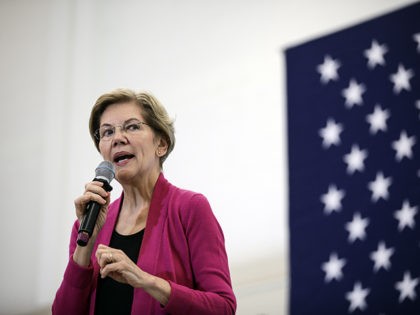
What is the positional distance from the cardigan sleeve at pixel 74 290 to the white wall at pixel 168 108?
0.47m

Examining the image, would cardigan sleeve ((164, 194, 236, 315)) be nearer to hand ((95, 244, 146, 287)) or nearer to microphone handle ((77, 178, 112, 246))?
hand ((95, 244, 146, 287))

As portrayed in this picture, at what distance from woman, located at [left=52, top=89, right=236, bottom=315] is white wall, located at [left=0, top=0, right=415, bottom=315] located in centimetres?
35

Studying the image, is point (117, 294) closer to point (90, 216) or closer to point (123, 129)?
point (90, 216)

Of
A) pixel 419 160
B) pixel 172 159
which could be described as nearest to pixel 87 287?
pixel 172 159

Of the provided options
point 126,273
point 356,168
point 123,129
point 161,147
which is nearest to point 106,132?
point 123,129

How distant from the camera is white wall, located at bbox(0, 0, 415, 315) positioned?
174 cm

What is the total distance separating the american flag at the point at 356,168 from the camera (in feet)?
8.30

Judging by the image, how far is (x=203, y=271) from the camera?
1.28 metres

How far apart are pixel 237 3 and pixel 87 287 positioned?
1.69m

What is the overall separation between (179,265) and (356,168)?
66.2 inches

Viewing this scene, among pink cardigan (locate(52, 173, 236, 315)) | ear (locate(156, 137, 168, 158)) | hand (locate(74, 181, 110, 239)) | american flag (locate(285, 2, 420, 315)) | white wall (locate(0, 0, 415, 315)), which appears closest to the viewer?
hand (locate(74, 181, 110, 239))

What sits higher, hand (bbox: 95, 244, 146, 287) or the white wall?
the white wall

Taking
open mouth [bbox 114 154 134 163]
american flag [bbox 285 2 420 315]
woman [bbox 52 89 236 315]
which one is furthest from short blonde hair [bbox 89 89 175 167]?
american flag [bbox 285 2 420 315]

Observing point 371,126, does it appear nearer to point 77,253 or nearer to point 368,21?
point 368,21
